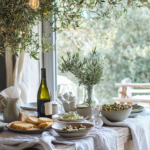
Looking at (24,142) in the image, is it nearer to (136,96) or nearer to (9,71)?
(136,96)

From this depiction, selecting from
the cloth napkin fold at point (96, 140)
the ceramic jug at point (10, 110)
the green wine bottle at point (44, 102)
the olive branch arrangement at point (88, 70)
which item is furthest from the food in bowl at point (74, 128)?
the olive branch arrangement at point (88, 70)

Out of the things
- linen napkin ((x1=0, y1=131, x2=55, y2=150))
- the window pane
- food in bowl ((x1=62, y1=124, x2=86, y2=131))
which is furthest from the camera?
the window pane

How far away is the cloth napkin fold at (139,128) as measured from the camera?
1.29 m

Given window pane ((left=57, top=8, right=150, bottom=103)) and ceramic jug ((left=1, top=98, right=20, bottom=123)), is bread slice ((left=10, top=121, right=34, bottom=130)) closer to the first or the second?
ceramic jug ((left=1, top=98, right=20, bottom=123))

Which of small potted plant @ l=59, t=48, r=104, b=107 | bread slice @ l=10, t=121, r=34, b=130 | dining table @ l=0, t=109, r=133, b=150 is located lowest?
dining table @ l=0, t=109, r=133, b=150

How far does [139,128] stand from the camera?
4.44 feet

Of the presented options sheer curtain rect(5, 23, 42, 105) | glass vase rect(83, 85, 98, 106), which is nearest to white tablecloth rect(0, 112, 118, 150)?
glass vase rect(83, 85, 98, 106)

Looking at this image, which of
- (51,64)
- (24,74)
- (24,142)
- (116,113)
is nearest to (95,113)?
(116,113)

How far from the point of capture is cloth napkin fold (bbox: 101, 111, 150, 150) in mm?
1287

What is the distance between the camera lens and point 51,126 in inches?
44.2

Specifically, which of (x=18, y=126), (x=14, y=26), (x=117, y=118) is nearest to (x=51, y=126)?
(x=18, y=126)

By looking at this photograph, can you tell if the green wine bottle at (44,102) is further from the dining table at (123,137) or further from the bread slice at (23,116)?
the dining table at (123,137)

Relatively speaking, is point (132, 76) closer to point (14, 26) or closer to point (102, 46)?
point (102, 46)

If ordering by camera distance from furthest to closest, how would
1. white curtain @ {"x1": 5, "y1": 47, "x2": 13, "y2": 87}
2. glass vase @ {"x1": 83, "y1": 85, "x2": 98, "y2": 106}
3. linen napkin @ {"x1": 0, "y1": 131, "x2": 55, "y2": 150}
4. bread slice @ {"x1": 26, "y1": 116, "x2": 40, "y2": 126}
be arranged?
1. white curtain @ {"x1": 5, "y1": 47, "x2": 13, "y2": 87}
2. glass vase @ {"x1": 83, "y1": 85, "x2": 98, "y2": 106}
3. bread slice @ {"x1": 26, "y1": 116, "x2": 40, "y2": 126}
4. linen napkin @ {"x1": 0, "y1": 131, "x2": 55, "y2": 150}
